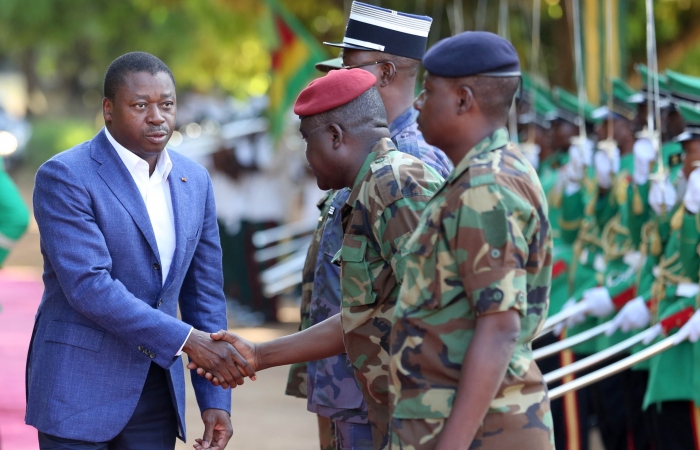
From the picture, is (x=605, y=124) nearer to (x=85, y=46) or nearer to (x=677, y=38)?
(x=677, y=38)

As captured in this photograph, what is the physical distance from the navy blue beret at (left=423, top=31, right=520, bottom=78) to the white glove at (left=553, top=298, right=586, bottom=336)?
13.0ft

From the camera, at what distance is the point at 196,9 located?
17.4 m

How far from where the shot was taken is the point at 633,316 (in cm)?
577

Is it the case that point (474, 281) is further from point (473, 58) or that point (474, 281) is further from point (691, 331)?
point (691, 331)

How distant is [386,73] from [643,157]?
257cm

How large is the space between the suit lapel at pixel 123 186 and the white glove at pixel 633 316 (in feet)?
10.3

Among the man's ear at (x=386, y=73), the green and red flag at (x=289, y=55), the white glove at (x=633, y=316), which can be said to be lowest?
the white glove at (x=633, y=316)

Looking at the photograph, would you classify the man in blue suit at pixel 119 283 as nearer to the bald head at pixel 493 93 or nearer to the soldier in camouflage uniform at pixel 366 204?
the soldier in camouflage uniform at pixel 366 204

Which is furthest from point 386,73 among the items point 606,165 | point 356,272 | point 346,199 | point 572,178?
point 572,178

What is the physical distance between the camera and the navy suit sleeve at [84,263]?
3.32 m

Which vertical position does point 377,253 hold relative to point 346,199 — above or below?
below

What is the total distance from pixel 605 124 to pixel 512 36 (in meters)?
7.55

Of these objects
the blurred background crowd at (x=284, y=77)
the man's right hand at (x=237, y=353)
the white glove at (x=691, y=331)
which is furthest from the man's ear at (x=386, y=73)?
the blurred background crowd at (x=284, y=77)

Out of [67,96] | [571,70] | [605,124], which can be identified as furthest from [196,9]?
[67,96]
